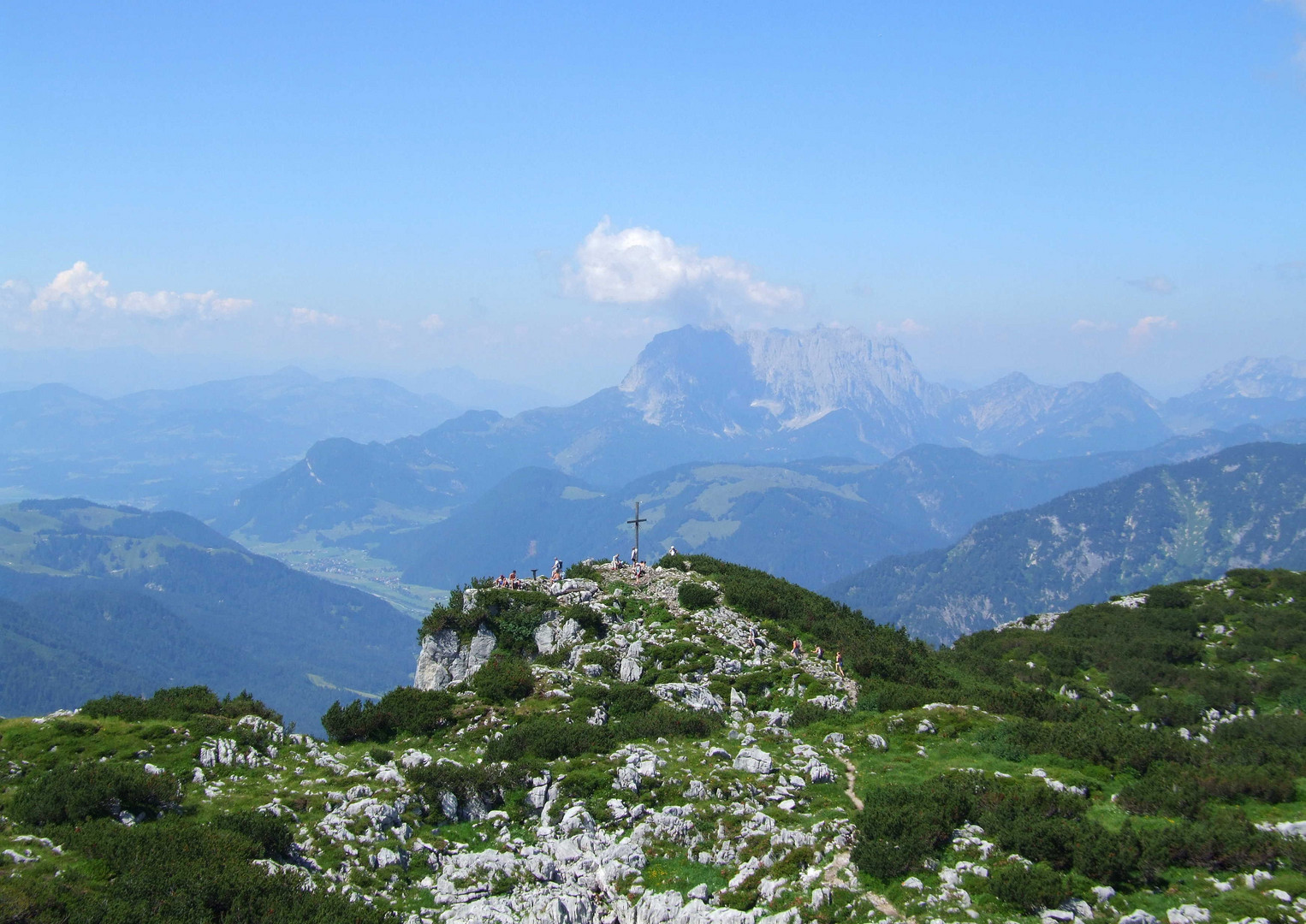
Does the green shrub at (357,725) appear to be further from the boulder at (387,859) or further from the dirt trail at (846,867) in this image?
the dirt trail at (846,867)

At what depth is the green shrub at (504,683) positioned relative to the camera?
1526 inches

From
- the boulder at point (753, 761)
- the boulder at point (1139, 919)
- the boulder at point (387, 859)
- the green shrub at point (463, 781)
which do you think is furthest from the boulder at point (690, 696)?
the boulder at point (1139, 919)

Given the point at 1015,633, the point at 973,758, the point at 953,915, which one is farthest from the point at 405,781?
the point at 1015,633

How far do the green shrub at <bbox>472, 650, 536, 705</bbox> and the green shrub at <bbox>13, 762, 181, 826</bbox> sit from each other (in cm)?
1525

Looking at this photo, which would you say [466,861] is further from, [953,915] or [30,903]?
[953,915]

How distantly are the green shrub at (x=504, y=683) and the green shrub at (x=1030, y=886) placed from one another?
933 inches

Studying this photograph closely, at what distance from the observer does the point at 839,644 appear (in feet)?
157

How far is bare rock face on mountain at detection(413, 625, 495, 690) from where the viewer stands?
48.1m

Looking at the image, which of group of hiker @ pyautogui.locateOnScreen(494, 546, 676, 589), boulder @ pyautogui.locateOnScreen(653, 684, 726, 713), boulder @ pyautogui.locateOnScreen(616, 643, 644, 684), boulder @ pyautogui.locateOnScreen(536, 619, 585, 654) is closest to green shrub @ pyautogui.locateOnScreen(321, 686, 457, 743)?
boulder @ pyautogui.locateOnScreen(616, 643, 644, 684)

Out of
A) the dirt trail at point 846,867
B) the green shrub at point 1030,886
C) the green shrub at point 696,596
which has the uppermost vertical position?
the green shrub at point 696,596

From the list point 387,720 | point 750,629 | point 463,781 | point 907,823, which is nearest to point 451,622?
point 387,720

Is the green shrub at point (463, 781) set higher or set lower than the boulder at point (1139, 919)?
lower

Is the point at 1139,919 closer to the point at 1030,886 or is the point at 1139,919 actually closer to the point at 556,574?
the point at 1030,886

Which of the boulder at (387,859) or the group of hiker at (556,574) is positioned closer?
the boulder at (387,859)
